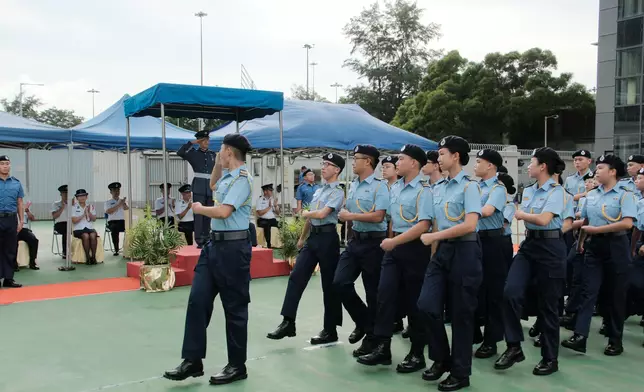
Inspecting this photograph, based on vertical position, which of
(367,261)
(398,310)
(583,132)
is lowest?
(398,310)

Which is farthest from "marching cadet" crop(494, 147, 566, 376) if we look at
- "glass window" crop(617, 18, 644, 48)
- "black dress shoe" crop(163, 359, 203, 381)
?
"glass window" crop(617, 18, 644, 48)

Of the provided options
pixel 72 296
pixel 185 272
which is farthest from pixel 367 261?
pixel 72 296

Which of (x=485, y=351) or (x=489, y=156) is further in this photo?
(x=485, y=351)

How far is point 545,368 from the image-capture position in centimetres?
452

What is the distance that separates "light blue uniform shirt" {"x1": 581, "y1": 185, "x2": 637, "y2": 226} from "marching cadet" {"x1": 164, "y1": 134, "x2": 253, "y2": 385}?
301 cm

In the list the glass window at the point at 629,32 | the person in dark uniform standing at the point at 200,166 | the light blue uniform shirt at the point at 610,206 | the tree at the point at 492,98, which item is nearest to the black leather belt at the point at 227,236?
the light blue uniform shirt at the point at 610,206

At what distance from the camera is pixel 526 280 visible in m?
4.60

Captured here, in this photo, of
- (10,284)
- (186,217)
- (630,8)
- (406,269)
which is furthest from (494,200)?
(630,8)

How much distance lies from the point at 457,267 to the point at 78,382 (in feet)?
9.42

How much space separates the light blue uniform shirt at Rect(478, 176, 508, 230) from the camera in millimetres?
4758

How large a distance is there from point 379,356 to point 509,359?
1.01 metres

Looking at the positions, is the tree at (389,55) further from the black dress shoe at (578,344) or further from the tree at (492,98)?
the black dress shoe at (578,344)

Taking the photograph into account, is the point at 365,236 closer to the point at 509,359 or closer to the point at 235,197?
the point at 235,197

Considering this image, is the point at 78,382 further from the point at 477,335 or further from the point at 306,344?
the point at 477,335
